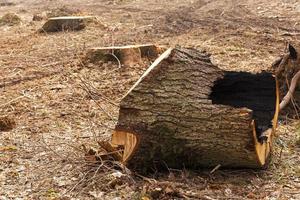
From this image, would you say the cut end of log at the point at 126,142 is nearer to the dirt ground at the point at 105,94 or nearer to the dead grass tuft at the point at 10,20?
the dirt ground at the point at 105,94

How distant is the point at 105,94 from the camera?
648 centimetres

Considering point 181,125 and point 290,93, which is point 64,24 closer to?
point 290,93

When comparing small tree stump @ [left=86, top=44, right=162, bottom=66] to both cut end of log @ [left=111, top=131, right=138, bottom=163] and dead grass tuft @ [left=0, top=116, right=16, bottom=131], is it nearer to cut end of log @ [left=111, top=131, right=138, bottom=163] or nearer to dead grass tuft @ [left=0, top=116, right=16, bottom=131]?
dead grass tuft @ [left=0, top=116, right=16, bottom=131]

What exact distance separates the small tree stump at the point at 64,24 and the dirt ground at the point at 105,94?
28 cm

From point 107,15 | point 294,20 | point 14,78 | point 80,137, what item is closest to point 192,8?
point 107,15

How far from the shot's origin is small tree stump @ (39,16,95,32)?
10.8 metres

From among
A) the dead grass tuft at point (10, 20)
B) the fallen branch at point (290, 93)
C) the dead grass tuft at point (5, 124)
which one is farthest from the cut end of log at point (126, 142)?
the dead grass tuft at point (10, 20)

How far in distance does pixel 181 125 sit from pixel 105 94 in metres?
2.48

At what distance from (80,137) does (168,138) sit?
4.24 ft

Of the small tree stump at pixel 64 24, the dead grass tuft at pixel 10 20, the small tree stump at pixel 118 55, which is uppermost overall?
the small tree stump at pixel 118 55

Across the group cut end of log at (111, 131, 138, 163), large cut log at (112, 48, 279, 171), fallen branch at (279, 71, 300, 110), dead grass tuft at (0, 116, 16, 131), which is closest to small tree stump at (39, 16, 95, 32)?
dead grass tuft at (0, 116, 16, 131)

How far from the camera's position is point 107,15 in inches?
518

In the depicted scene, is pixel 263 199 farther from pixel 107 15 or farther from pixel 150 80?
pixel 107 15

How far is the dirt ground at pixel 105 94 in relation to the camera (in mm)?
4113
